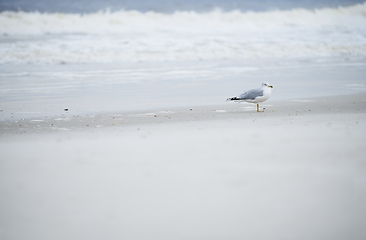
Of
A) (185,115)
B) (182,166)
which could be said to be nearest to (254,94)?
(185,115)

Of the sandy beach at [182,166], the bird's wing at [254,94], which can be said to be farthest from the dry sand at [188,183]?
the bird's wing at [254,94]

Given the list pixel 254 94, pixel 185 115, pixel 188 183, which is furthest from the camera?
pixel 254 94

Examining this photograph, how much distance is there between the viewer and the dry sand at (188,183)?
10.2 feet

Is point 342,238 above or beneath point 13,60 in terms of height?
beneath

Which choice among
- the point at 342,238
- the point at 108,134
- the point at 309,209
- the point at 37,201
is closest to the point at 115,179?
the point at 37,201

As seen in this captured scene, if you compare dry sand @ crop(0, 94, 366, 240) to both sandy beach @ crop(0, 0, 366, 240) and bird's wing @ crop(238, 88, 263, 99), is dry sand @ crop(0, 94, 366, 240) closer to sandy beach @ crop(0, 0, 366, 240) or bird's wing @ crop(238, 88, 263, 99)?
sandy beach @ crop(0, 0, 366, 240)

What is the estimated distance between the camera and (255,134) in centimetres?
600

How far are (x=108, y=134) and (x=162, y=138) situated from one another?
3.26 ft

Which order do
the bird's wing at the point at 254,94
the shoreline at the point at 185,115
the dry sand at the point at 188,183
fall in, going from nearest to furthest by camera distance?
1. the dry sand at the point at 188,183
2. the shoreline at the point at 185,115
3. the bird's wing at the point at 254,94

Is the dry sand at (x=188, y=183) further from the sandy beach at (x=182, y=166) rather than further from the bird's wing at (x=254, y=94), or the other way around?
the bird's wing at (x=254, y=94)

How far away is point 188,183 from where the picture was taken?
12.7ft

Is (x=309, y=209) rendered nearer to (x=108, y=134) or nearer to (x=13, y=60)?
(x=108, y=134)

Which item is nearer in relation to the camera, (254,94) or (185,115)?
(185,115)

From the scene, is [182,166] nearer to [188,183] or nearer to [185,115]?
[188,183]
